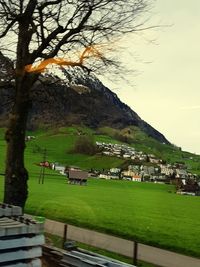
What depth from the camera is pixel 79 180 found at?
82312 mm

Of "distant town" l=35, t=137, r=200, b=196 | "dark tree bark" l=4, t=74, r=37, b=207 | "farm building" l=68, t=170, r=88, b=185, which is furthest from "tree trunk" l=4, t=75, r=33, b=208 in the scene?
"distant town" l=35, t=137, r=200, b=196

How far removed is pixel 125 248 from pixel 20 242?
33.1 feet

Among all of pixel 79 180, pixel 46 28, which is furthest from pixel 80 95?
pixel 79 180

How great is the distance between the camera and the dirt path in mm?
15438

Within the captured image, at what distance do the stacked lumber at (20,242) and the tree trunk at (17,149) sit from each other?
5671 mm

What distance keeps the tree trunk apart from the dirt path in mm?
4523

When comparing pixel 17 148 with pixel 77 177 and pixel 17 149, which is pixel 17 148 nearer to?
pixel 17 149

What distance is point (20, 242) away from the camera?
7.44 metres

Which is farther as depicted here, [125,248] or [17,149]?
[125,248]

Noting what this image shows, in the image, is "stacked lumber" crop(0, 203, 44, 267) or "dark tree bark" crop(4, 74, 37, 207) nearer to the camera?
"stacked lumber" crop(0, 203, 44, 267)

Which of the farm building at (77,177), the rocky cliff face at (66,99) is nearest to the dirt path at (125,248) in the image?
the rocky cliff face at (66,99)

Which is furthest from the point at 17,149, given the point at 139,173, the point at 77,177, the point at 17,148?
the point at 139,173

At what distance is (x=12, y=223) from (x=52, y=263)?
114 inches

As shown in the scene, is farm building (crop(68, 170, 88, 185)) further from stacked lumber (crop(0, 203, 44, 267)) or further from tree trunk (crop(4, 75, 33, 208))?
stacked lumber (crop(0, 203, 44, 267))
